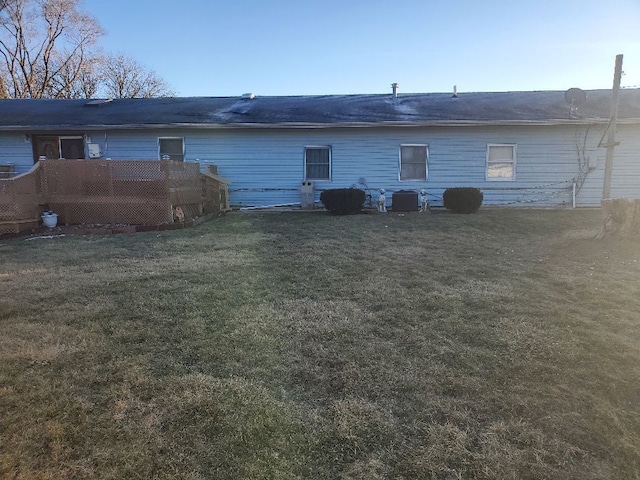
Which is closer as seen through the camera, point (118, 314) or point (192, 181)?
point (118, 314)

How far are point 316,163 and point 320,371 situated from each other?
1128cm

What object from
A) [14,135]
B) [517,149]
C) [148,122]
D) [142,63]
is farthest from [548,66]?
[142,63]

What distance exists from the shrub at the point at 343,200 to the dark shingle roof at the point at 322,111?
7.83ft

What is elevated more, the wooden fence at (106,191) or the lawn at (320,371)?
the wooden fence at (106,191)

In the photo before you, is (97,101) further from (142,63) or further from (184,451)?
(142,63)

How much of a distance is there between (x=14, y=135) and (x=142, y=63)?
24.2 m

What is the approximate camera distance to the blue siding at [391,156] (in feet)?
42.2

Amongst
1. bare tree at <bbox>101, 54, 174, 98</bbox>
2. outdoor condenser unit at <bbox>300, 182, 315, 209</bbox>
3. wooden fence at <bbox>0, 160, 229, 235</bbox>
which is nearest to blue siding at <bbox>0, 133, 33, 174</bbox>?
wooden fence at <bbox>0, 160, 229, 235</bbox>

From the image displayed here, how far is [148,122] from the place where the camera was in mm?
13203

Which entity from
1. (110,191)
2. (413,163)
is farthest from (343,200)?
(110,191)

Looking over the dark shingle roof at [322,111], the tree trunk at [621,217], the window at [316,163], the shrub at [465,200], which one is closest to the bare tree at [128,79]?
the dark shingle roof at [322,111]

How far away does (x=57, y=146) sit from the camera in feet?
46.1

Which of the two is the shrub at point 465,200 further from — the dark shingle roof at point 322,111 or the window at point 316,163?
the window at point 316,163

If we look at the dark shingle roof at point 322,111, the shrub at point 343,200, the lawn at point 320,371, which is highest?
the dark shingle roof at point 322,111
